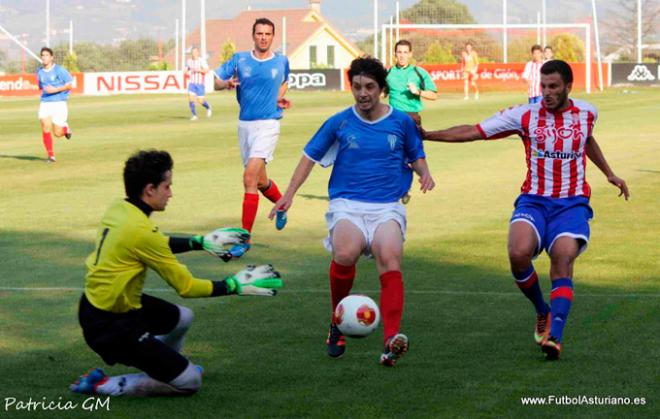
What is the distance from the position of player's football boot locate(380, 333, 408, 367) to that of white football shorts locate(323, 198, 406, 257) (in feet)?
2.65

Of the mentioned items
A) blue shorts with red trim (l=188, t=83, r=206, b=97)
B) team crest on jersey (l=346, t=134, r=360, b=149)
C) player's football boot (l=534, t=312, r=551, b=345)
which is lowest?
player's football boot (l=534, t=312, r=551, b=345)

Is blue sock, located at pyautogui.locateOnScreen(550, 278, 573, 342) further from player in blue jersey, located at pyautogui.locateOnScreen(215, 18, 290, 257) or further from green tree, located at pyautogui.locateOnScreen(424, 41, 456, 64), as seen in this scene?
green tree, located at pyautogui.locateOnScreen(424, 41, 456, 64)

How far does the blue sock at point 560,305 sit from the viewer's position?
7.76 meters

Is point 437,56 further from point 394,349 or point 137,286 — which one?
point 137,286

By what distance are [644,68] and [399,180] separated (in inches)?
2080

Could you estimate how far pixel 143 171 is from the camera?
6.91 m

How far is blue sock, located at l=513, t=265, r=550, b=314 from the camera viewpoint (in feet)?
27.0

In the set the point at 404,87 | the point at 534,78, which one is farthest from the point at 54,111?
the point at 534,78

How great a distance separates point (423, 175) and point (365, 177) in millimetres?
390

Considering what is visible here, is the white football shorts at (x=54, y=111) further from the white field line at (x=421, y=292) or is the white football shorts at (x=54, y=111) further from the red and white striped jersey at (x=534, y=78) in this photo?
the white field line at (x=421, y=292)

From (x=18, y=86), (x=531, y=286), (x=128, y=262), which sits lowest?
(x=531, y=286)

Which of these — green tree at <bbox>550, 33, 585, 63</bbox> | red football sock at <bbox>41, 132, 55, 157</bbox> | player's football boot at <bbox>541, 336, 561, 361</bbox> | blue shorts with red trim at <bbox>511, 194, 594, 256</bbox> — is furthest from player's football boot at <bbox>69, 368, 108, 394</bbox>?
green tree at <bbox>550, 33, 585, 63</bbox>

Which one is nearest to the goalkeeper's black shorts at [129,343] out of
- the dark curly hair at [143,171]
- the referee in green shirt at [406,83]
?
the dark curly hair at [143,171]

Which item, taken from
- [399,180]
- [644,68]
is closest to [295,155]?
[399,180]
